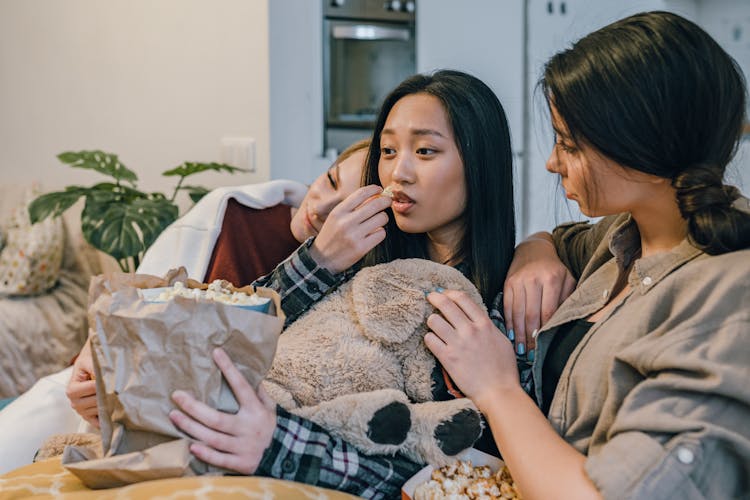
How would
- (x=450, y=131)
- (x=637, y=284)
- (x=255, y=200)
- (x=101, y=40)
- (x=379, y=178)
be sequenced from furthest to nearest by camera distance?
(x=101, y=40) → (x=255, y=200) → (x=379, y=178) → (x=450, y=131) → (x=637, y=284)

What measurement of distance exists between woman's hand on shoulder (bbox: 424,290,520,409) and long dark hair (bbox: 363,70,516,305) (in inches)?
7.4

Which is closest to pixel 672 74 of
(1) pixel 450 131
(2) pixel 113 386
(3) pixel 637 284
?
(3) pixel 637 284

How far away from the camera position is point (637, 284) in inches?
40.6

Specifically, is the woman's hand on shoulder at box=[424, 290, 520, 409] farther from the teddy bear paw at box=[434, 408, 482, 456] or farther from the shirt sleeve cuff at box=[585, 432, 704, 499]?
the shirt sleeve cuff at box=[585, 432, 704, 499]

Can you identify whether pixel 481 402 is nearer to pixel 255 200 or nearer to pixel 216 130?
pixel 255 200

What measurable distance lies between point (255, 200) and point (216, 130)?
1.21m

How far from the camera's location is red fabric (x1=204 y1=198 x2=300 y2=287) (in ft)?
5.71

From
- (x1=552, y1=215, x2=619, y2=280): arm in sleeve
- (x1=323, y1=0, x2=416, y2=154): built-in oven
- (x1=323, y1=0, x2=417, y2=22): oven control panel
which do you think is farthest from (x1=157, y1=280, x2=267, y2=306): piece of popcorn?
(x1=323, y1=0, x2=417, y2=22): oven control panel

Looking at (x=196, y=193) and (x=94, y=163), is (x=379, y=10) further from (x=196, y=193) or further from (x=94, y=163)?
(x=94, y=163)

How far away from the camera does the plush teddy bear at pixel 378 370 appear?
1.02m

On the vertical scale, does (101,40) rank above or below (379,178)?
above

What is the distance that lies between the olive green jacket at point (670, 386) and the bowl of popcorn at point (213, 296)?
439mm

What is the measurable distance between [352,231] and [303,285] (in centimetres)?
12

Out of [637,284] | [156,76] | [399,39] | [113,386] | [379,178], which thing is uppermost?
[399,39]
